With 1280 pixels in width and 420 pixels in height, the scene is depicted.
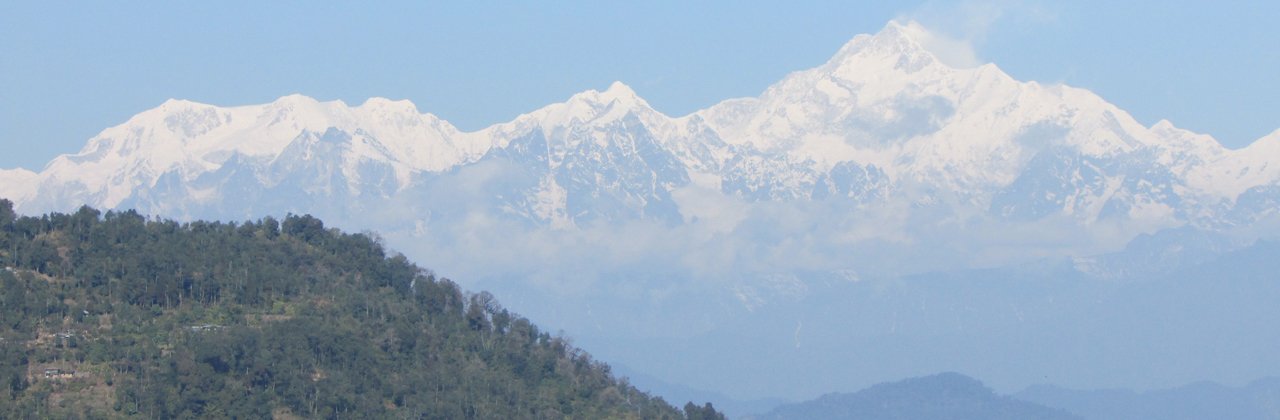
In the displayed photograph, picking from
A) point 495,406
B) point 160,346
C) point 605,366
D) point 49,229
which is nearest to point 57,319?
point 160,346

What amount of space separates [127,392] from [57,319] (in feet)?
38.6

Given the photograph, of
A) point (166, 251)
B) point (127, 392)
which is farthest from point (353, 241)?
point (127, 392)

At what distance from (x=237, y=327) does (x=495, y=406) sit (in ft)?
58.7

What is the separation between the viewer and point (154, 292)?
486 feet

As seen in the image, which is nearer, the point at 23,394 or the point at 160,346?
the point at 23,394

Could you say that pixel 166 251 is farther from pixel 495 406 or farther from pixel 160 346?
pixel 495 406

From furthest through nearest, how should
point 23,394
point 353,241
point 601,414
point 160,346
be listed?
point 353,241, point 601,414, point 160,346, point 23,394

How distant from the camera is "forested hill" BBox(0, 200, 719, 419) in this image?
134625 mm

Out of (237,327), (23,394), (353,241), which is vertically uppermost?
(353,241)

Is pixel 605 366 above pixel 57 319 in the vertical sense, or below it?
above

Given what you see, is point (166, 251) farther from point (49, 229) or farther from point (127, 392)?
point (127, 392)

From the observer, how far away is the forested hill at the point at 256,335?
442 ft

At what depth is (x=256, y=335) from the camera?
459 ft

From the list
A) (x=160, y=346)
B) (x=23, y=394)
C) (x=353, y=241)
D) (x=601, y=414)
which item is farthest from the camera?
(x=353, y=241)
